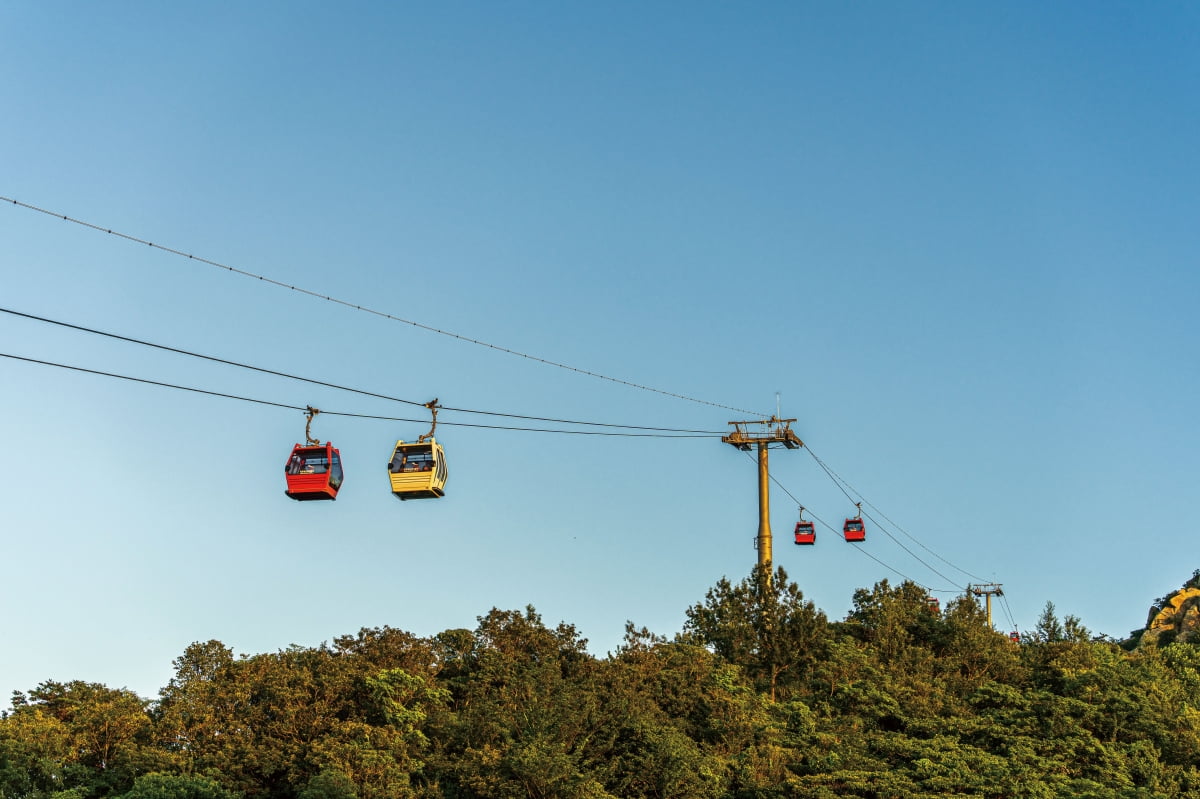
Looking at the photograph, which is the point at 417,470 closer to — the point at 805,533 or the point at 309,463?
the point at 309,463

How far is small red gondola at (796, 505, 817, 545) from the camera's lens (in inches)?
2623

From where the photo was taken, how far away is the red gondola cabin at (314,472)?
3216 cm

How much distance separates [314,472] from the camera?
3216cm

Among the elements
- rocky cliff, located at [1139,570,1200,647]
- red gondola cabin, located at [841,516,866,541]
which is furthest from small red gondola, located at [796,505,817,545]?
rocky cliff, located at [1139,570,1200,647]

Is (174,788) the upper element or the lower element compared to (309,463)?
lower

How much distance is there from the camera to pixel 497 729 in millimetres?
45594

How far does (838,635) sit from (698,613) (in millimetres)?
7223

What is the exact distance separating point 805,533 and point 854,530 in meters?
3.03

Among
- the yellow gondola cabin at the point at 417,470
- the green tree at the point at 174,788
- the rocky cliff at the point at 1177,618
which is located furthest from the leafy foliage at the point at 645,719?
the rocky cliff at the point at 1177,618

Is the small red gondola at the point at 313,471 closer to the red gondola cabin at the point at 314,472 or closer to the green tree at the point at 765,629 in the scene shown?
the red gondola cabin at the point at 314,472

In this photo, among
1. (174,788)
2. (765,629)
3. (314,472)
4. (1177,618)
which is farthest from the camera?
(1177,618)

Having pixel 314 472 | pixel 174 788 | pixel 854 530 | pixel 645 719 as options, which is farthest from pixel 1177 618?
pixel 314 472

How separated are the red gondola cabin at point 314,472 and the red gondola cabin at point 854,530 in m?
40.8

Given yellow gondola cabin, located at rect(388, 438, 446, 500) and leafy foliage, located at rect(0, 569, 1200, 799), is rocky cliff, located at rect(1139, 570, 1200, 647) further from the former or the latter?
yellow gondola cabin, located at rect(388, 438, 446, 500)
